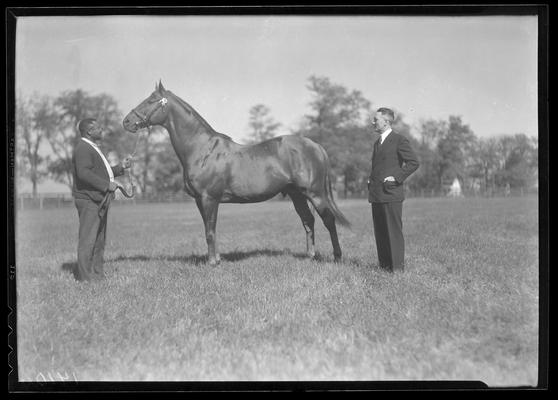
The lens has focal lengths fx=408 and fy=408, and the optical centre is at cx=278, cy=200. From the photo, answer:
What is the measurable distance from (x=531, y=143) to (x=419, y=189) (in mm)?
2852

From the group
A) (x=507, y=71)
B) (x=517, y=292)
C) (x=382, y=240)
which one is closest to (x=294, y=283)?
(x=382, y=240)

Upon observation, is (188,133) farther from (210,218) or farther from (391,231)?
(391,231)

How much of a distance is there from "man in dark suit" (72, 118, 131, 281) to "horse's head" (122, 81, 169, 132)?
15.1 inches

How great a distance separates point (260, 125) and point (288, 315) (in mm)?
2498

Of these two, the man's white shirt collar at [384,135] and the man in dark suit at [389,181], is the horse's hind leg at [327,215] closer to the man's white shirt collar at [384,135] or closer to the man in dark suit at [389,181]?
the man in dark suit at [389,181]

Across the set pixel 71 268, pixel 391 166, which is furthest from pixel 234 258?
pixel 391 166

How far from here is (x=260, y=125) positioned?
214 inches

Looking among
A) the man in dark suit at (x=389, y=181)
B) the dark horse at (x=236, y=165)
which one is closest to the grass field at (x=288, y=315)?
the man in dark suit at (x=389, y=181)

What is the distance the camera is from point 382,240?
5.34 meters

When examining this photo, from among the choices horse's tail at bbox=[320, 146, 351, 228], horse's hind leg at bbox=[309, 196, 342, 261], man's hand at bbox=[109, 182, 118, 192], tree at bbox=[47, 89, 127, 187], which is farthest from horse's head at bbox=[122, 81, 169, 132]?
horse's hind leg at bbox=[309, 196, 342, 261]

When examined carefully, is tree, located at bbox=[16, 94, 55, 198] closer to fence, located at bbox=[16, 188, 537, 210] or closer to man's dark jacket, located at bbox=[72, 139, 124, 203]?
fence, located at bbox=[16, 188, 537, 210]

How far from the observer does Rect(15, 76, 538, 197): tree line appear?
493 centimetres

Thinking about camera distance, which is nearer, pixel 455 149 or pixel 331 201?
pixel 455 149

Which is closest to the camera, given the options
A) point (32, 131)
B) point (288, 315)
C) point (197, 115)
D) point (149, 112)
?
point (288, 315)
